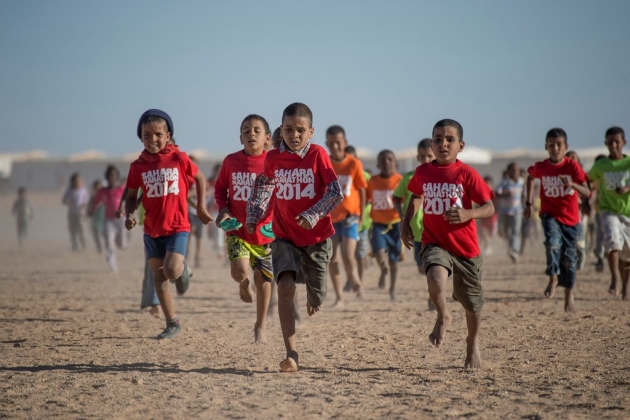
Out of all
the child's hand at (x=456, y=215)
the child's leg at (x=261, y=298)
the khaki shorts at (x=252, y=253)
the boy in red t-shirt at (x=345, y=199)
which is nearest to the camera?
the child's hand at (x=456, y=215)

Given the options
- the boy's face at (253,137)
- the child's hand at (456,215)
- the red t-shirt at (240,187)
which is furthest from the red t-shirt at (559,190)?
the child's hand at (456,215)

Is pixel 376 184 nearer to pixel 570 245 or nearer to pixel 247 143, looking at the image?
pixel 570 245

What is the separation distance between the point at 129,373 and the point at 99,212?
1742cm

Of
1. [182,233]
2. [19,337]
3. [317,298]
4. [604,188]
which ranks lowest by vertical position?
[19,337]

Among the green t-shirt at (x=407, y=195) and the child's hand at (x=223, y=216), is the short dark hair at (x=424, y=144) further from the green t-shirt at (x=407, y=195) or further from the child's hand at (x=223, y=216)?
the child's hand at (x=223, y=216)

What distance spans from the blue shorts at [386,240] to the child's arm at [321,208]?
5.78 meters

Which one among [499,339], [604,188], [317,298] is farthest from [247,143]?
[604,188]

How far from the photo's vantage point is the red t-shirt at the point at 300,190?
6207 millimetres

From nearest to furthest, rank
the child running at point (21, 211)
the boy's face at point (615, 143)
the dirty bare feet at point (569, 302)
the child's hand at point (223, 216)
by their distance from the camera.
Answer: the child's hand at point (223, 216) < the dirty bare feet at point (569, 302) < the boy's face at point (615, 143) < the child running at point (21, 211)

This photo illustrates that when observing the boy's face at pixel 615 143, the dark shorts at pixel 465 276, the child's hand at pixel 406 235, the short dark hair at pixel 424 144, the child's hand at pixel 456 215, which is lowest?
the dark shorts at pixel 465 276

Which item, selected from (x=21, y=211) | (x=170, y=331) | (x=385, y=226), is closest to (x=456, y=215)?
(x=170, y=331)

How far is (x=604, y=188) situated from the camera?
10.7 meters

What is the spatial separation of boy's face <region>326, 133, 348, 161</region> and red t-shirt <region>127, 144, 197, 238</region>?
3305mm

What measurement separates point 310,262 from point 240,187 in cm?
160
